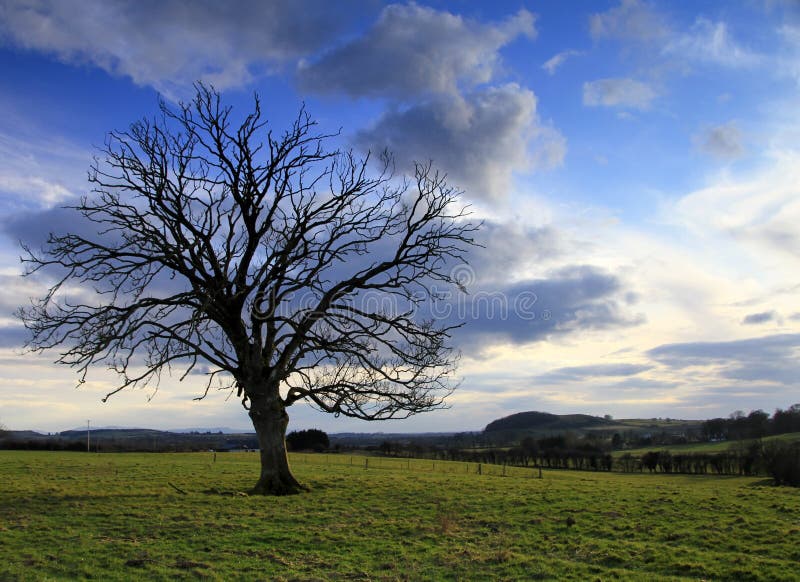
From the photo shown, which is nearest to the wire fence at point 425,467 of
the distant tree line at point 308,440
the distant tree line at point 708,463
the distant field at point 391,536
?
the distant field at point 391,536

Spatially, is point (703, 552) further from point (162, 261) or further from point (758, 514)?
point (162, 261)

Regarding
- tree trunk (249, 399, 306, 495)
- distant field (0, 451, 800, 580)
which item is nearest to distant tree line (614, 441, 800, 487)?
distant field (0, 451, 800, 580)

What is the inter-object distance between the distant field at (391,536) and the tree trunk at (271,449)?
3.16 ft

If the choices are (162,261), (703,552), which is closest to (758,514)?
(703,552)

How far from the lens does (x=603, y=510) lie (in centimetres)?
Result: 1700

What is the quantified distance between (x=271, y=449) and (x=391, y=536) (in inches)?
316

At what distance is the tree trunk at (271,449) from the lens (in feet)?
65.1

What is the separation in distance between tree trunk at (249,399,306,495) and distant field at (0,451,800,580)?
96 cm

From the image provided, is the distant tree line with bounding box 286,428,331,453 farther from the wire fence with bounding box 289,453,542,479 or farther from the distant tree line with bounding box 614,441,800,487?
the distant tree line with bounding box 614,441,800,487

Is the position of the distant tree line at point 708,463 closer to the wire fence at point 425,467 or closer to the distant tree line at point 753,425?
the wire fence at point 425,467

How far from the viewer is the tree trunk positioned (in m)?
19.8

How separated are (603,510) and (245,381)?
478 inches

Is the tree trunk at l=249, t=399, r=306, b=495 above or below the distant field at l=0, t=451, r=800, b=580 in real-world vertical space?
above

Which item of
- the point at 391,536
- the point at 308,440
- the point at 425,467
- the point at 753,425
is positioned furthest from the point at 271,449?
the point at 753,425
